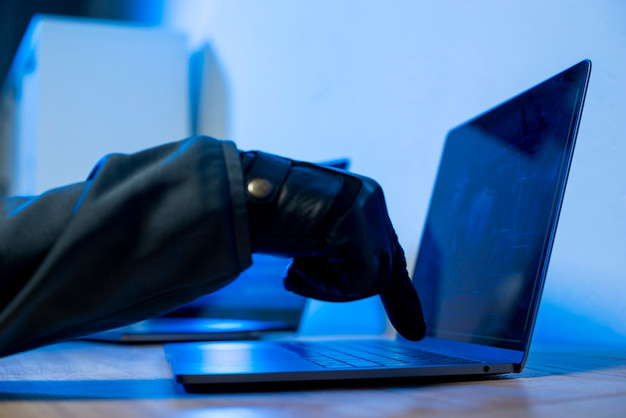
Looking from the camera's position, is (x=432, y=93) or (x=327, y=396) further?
(x=432, y=93)

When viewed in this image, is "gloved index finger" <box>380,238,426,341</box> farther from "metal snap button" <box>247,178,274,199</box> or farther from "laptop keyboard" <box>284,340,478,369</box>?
"metal snap button" <box>247,178,274,199</box>

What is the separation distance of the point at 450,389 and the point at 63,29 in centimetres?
189

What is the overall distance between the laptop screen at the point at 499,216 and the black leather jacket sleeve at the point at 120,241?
0.90 feet

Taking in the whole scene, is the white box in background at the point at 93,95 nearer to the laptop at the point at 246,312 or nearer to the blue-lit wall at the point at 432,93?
the blue-lit wall at the point at 432,93

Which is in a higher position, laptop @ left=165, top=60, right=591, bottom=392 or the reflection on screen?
laptop @ left=165, top=60, right=591, bottom=392

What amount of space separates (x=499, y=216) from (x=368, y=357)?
8.6 inches

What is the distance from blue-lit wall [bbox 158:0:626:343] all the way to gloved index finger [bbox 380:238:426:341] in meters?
0.28

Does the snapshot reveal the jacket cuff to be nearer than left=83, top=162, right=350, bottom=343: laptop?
Yes

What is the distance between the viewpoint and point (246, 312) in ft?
3.66

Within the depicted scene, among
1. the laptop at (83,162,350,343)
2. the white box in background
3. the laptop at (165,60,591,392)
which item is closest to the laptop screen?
the laptop at (165,60,591,392)

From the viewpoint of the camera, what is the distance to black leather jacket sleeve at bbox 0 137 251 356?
411mm

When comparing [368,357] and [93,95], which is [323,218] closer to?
[368,357]

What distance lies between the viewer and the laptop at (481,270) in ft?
1.59

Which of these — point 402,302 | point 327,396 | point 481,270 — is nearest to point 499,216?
point 481,270
